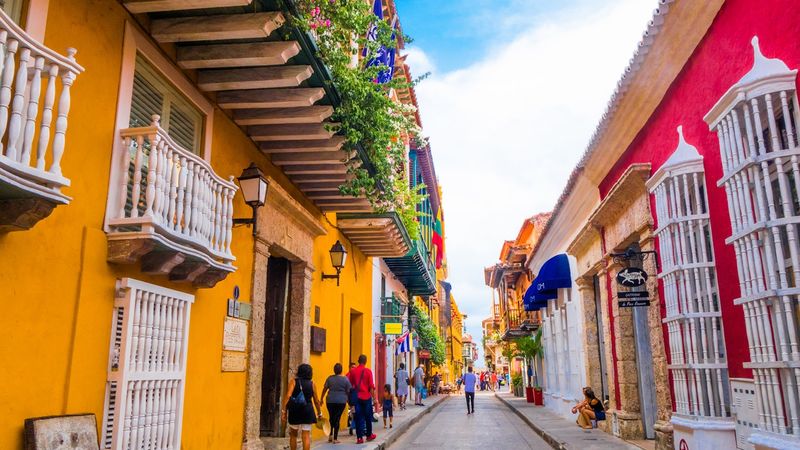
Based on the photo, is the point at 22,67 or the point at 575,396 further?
the point at 575,396

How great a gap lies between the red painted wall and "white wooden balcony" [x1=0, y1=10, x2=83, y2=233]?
555cm

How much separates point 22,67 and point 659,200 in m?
6.81

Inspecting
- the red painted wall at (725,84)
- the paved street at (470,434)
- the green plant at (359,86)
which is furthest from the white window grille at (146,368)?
the paved street at (470,434)

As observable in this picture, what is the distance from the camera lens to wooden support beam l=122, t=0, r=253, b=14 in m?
5.26

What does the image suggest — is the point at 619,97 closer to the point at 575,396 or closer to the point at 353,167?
the point at 353,167

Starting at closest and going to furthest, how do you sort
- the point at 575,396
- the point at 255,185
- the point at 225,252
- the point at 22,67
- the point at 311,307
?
the point at 22,67 → the point at 225,252 → the point at 255,185 → the point at 311,307 → the point at 575,396


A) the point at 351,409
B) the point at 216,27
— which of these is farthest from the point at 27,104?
the point at 351,409

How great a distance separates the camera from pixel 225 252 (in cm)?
642

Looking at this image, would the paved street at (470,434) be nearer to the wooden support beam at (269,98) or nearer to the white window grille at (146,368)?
the white window grille at (146,368)

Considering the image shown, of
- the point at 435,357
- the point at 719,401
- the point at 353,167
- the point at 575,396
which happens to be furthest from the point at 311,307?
the point at 435,357

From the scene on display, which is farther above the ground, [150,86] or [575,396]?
[150,86]

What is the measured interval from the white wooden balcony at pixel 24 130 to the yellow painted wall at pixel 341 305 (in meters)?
6.96

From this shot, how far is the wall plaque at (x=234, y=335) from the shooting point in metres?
7.25

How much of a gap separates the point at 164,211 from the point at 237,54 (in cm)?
182
